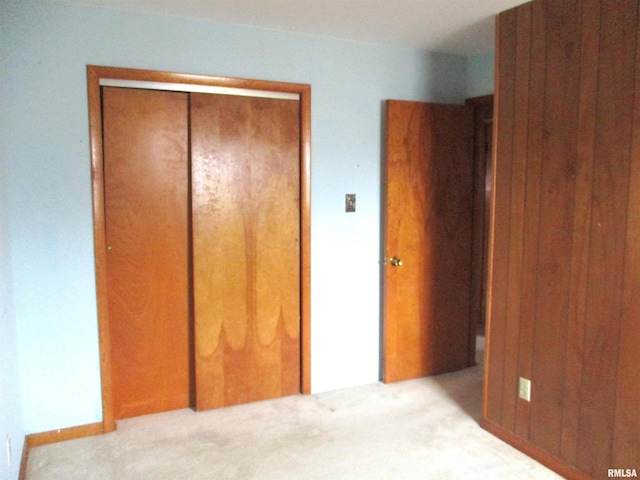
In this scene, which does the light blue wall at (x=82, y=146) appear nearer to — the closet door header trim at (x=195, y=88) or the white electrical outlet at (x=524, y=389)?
the closet door header trim at (x=195, y=88)

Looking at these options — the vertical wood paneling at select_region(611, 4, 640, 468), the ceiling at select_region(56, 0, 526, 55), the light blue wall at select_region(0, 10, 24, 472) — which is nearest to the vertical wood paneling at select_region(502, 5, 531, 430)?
the ceiling at select_region(56, 0, 526, 55)

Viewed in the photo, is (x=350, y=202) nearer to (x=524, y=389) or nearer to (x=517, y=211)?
(x=517, y=211)

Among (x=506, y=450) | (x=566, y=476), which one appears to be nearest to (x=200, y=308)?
(x=506, y=450)

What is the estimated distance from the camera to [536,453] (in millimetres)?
2256

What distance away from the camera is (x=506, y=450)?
7.73ft

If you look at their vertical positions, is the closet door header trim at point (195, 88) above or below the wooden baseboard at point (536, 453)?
above

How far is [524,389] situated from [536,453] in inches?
11.6

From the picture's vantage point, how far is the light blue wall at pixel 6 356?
1808mm

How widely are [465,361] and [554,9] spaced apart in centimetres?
237

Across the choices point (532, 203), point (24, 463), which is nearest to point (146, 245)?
point (24, 463)

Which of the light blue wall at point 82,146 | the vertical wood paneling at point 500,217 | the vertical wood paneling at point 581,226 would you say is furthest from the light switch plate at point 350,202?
the vertical wood paneling at point 581,226

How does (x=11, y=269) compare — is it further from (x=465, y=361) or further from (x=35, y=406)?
(x=465, y=361)

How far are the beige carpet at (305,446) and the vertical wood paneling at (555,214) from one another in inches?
13.2

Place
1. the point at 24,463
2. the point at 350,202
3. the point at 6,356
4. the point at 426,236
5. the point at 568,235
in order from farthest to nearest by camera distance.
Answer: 1. the point at 426,236
2. the point at 350,202
3. the point at 24,463
4. the point at 568,235
5. the point at 6,356
